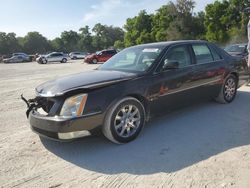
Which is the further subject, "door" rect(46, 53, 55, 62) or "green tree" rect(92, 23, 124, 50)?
"green tree" rect(92, 23, 124, 50)

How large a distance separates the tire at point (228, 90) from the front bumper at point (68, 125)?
3346 millimetres

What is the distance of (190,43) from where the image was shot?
5.62 m

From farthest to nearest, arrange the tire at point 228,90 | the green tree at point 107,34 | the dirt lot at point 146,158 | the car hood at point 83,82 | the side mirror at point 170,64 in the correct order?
the green tree at point 107,34, the tire at point 228,90, the side mirror at point 170,64, the car hood at point 83,82, the dirt lot at point 146,158

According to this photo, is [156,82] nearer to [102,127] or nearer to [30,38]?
[102,127]

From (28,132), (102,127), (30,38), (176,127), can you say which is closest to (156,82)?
(176,127)

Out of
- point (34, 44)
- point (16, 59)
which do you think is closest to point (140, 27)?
point (16, 59)

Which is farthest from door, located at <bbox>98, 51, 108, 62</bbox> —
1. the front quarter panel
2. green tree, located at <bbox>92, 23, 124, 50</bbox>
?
green tree, located at <bbox>92, 23, 124, 50</bbox>

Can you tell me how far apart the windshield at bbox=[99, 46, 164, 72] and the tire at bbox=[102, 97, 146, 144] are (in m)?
0.72

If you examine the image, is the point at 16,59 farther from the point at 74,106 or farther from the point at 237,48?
the point at 74,106

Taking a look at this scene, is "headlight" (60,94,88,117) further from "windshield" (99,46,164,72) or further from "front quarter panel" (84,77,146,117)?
"windshield" (99,46,164,72)

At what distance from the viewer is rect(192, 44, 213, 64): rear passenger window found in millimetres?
5651

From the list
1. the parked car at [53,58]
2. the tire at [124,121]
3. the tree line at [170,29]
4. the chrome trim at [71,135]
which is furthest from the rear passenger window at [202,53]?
the parked car at [53,58]

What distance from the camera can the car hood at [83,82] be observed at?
4.07 metres

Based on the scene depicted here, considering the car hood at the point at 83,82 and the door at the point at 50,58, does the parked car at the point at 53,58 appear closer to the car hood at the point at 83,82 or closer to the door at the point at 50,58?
the door at the point at 50,58
